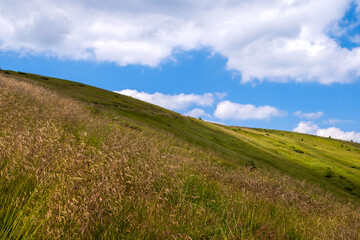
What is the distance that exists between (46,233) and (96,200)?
66 centimetres

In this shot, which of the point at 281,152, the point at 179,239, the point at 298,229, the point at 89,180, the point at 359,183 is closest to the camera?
the point at 179,239

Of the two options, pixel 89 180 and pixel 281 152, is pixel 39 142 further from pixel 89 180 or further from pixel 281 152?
pixel 281 152

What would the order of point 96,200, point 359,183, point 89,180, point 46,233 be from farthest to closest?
point 359,183
point 89,180
point 96,200
point 46,233

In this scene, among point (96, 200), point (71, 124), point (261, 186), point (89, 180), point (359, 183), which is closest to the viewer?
point (96, 200)

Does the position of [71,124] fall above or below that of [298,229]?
above

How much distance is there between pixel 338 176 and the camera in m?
38.9

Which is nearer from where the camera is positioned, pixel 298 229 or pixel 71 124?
pixel 298 229

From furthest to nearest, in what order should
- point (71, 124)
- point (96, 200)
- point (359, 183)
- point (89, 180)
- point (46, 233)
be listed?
point (359, 183)
point (71, 124)
point (89, 180)
point (96, 200)
point (46, 233)

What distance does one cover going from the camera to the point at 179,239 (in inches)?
137

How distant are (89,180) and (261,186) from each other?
270 inches

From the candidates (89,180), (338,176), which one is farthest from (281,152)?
(89,180)

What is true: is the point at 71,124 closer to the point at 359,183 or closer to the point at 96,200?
the point at 96,200

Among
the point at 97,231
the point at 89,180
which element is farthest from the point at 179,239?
the point at 89,180

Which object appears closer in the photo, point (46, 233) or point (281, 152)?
point (46, 233)
